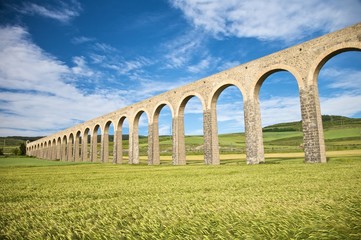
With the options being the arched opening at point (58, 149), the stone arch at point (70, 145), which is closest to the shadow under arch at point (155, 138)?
the stone arch at point (70, 145)

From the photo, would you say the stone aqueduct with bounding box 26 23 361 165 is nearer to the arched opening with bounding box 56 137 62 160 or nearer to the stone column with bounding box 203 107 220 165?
the stone column with bounding box 203 107 220 165

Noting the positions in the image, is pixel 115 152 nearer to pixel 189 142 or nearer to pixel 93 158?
pixel 93 158

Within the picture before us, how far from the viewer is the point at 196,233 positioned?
5.49 feet

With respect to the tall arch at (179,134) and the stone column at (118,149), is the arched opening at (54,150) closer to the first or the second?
the stone column at (118,149)

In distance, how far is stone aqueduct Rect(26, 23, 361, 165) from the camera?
13.6 m

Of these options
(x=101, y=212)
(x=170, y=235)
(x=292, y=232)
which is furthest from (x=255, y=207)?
(x=101, y=212)

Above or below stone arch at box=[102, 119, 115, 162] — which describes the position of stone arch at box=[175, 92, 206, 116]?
above

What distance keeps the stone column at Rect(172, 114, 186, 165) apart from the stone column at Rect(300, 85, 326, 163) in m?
10.7

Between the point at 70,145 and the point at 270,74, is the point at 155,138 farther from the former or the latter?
the point at 70,145

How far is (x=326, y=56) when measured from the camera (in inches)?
527

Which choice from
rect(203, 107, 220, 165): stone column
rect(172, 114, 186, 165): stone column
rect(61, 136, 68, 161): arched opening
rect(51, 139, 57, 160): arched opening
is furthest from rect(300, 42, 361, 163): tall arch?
rect(51, 139, 57, 160): arched opening

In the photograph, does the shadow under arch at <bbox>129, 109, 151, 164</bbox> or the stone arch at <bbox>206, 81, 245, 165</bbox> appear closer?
the stone arch at <bbox>206, 81, 245, 165</bbox>

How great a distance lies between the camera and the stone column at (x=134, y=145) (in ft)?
90.0

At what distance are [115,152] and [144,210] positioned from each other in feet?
93.7
